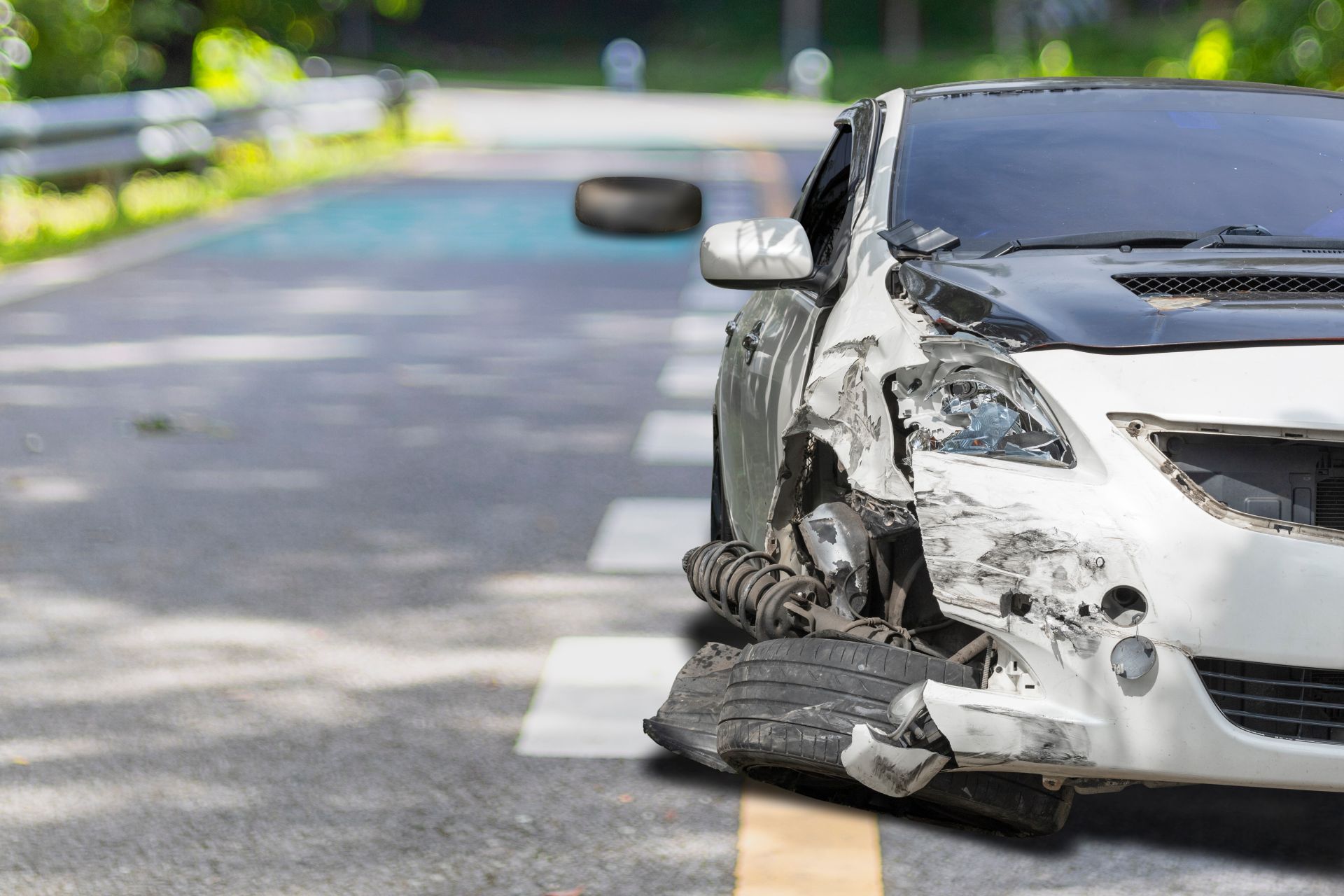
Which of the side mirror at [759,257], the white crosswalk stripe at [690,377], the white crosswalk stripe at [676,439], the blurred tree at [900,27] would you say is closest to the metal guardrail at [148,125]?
the white crosswalk stripe at [690,377]

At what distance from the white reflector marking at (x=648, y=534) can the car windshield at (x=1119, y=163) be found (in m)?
1.94

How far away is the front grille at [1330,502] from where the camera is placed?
11.1 feet

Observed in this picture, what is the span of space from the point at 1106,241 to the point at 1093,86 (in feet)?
3.44

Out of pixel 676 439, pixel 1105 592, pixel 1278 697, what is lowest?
pixel 676 439

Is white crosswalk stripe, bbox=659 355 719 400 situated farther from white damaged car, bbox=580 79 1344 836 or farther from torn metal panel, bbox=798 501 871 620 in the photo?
torn metal panel, bbox=798 501 871 620

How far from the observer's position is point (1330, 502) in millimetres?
3381

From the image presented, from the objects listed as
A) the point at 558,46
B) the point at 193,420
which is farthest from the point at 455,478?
the point at 558,46

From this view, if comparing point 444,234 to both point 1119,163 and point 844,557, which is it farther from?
point 844,557

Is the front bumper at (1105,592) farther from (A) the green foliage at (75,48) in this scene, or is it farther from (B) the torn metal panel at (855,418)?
(A) the green foliage at (75,48)

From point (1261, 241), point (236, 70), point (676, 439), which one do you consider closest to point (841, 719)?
point (1261, 241)

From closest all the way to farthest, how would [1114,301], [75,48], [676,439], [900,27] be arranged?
[1114,301] → [676,439] → [75,48] → [900,27]

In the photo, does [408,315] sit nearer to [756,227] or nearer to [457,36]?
[756,227]

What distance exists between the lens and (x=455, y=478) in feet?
25.4

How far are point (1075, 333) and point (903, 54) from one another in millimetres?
82288
